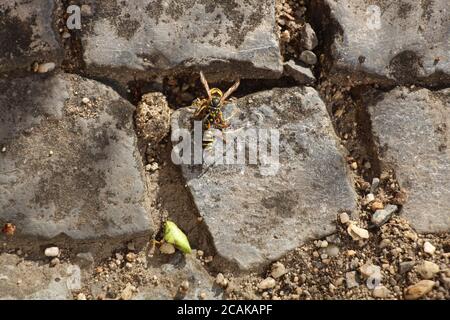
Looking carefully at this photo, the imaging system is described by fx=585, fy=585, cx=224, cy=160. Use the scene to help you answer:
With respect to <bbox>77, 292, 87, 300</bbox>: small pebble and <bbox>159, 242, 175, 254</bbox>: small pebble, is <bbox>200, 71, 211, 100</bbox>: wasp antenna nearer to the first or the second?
<bbox>159, 242, 175, 254</bbox>: small pebble

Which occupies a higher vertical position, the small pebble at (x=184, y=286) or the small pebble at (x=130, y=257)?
the small pebble at (x=130, y=257)

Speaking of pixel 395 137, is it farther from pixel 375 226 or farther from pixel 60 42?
pixel 60 42

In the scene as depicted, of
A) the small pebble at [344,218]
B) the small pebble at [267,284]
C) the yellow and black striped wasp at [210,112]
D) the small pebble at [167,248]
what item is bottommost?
the small pebble at [267,284]

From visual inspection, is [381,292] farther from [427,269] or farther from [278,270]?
[278,270]

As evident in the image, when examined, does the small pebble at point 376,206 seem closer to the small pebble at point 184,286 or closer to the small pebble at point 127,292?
the small pebble at point 184,286

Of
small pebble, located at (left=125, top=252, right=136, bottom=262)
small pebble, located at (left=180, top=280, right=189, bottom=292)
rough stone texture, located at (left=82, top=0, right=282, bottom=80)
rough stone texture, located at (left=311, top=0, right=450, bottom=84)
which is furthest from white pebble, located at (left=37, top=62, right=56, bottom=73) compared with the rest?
rough stone texture, located at (left=311, top=0, right=450, bottom=84)

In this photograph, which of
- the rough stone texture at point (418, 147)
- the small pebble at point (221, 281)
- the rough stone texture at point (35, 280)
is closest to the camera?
the rough stone texture at point (35, 280)

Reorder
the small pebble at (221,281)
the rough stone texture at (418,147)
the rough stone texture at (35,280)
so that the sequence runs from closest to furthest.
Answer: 1. the rough stone texture at (35,280)
2. the small pebble at (221,281)
3. the rough stone texture at (418,147)

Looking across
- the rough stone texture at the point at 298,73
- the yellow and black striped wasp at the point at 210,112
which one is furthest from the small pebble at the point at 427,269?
the yellow and black striped wasp at the point at 210,112
